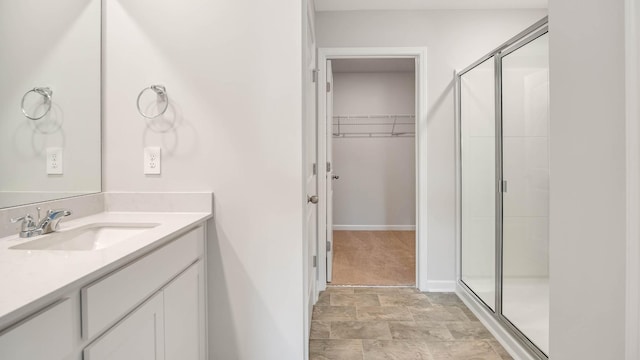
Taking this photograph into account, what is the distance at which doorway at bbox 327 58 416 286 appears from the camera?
17.7ft

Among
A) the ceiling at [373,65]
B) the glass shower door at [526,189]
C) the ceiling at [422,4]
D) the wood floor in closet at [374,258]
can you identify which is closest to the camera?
the glass shower door at [526,189]

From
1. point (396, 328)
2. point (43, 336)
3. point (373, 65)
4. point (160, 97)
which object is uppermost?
point (373, 65)

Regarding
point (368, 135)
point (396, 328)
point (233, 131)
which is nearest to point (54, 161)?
point (233, 131)

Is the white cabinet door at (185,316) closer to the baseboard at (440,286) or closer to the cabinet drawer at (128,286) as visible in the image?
the cabinet drawer at (128,286)

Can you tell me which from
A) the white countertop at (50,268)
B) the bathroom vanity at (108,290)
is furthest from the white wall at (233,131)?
the white countertop at (50,268)

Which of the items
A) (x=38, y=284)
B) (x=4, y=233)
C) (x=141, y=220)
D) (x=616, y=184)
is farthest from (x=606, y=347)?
(x=4, y=233)

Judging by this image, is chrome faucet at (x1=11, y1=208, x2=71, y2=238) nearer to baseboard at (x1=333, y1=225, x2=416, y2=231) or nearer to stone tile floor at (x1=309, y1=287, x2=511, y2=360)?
stone tile floor at (x1=309, y1=287, x2=511, y2=360)

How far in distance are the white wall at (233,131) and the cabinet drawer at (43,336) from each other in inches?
35.2

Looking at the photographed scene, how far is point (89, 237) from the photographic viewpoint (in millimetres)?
1383

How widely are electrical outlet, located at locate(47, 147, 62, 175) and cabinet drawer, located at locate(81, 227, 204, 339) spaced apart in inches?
23.6

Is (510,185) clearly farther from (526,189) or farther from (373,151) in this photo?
(373,151)

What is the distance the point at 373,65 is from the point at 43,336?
4.85 meters

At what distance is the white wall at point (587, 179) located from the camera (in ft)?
2.23

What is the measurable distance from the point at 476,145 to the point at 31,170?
262 centimetres
